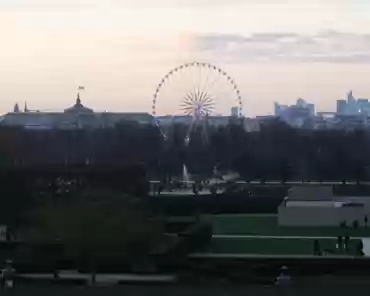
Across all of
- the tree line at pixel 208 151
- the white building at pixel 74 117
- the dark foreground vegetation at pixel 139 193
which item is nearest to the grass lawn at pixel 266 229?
the dark foreground vegetation at pixel 139 193

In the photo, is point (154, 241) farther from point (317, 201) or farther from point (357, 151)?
point (357, 151)

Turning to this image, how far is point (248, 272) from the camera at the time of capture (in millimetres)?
12242

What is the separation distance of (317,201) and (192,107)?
18707 mm

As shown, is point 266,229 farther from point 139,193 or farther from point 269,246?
point 139,193

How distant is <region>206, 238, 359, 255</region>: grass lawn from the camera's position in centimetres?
1611

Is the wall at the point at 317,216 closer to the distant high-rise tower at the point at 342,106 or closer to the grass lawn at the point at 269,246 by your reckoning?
the grass lawn at the point at 269,246

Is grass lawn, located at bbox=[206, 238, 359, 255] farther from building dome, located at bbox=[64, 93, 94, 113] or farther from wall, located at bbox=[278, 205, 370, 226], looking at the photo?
building dome, located at bbox=[64, 93, 94, 113]

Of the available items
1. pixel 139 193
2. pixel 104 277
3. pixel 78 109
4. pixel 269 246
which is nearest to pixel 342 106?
pixel 78 109

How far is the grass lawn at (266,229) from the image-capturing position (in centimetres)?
1915

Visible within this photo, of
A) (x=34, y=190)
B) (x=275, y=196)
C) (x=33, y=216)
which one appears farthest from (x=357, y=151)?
(x=33, y=216)

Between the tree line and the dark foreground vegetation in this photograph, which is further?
the tree line

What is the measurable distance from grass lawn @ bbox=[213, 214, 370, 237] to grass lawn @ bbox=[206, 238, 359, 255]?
1.33 meters

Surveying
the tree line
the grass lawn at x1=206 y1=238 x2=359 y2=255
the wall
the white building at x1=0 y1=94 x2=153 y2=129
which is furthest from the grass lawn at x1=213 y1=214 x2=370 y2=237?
the white building at x1=0 y1=94 x2=153 y2=129

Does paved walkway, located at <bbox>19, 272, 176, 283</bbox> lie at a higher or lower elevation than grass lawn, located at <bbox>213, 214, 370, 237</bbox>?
lower
